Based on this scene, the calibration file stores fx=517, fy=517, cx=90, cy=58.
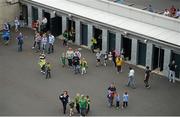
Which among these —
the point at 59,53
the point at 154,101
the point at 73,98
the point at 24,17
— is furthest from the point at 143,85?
the point at 24,17

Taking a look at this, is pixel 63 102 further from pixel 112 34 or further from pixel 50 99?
pixel 112 34

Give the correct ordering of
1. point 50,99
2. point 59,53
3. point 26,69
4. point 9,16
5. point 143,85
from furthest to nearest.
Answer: point 9,16
point 59,53
point 26,69
point 143,85
point 50,99

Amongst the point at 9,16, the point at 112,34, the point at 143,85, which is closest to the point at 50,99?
the point at 143,85

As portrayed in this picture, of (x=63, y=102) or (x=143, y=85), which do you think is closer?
(x=63, y=102)

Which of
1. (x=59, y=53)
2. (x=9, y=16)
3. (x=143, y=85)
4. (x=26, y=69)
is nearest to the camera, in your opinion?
(x=143, y=85)

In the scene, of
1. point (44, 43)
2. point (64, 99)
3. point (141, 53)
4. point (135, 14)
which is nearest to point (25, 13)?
point (44, 43)

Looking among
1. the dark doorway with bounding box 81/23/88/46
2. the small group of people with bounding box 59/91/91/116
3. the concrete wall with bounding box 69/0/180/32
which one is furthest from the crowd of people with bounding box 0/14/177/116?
the concrete wall with bounding box 69/0/180/32

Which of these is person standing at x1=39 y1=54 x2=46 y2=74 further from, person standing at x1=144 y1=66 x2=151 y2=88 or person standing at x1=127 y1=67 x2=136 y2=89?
person standing at x1=144 y1=66 x2=151 y2=88
